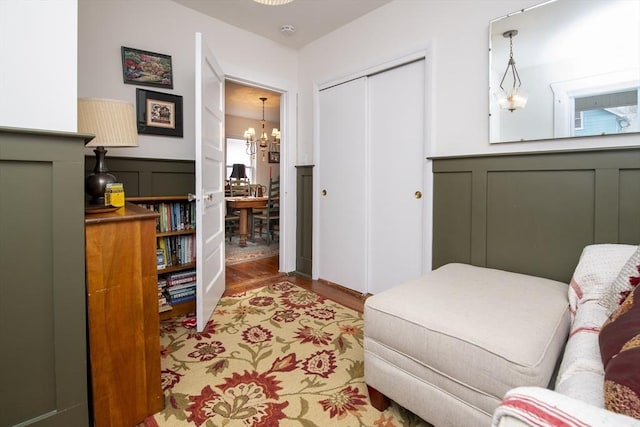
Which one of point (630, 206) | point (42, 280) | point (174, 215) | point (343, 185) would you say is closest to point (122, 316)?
point (42, 280)

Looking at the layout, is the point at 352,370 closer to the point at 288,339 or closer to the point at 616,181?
the point at 288,339

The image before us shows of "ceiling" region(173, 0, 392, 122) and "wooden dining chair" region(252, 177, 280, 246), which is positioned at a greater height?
"ceiling" region(173, 0, 392, 122)

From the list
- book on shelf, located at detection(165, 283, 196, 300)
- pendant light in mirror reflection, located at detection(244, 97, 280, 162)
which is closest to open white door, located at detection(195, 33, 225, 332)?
book on shelf, located at detection(165, 283, 196, 300)

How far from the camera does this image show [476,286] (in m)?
1.49

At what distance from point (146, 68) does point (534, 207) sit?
9.45ft

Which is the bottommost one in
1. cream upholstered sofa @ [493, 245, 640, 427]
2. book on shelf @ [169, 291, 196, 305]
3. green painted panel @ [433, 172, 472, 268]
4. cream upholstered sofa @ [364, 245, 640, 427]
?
book on shelf @ [169, 291, 196, 305]

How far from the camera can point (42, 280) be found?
111 centimetres

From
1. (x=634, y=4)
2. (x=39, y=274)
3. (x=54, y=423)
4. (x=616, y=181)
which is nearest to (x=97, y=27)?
(x=39, y=274)

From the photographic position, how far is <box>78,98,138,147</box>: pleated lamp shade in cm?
156

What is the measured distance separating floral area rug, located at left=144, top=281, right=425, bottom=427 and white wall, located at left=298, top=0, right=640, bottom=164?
1524mm

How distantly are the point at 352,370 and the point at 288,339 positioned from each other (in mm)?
508

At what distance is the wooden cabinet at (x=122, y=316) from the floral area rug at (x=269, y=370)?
16 cm

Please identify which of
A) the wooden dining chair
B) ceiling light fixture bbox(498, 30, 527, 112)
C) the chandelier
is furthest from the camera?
the chandelier

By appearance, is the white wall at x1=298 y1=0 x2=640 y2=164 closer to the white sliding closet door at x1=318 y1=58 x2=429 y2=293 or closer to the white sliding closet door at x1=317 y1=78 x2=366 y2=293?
the white sliding closet door at x1=318 y1=58 x2=429 y2=293
